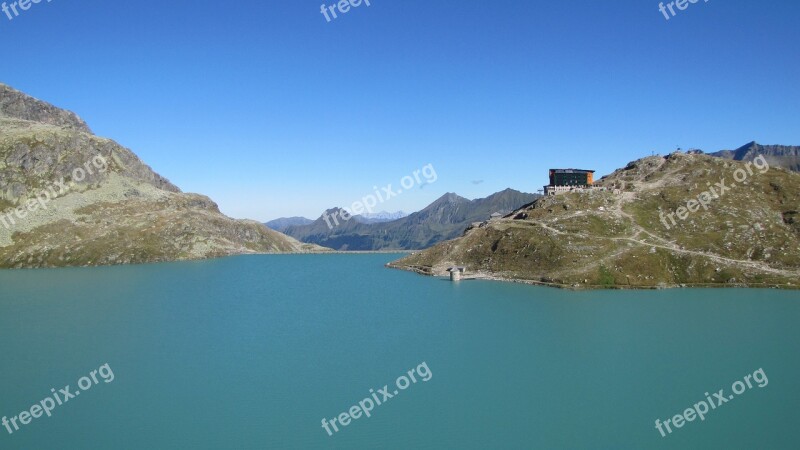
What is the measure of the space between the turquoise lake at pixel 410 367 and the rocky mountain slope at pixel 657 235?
10297 millimetres

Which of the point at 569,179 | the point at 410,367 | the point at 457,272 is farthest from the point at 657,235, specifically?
the point at 410,367

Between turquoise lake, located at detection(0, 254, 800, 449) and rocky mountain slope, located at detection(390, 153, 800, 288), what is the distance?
33.8 ft

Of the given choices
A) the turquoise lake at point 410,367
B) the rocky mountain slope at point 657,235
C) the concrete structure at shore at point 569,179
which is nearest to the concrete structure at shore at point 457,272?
the rocky mountain slope at point 657,235

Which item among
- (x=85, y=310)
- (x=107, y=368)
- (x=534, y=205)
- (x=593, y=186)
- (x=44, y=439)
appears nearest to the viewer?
(x=44, y=439)

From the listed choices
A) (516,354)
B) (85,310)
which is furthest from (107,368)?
(516,354)

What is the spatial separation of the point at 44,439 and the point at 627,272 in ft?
407

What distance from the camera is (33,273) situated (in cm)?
17938

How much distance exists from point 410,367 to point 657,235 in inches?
4226

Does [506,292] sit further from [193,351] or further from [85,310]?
[85,310]

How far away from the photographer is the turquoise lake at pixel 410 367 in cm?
4934

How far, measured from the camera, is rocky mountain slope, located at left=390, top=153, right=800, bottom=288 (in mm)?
129250

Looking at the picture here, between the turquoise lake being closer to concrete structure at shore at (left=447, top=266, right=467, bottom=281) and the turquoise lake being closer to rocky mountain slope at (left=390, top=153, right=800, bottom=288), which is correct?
rocky mountain slope at (left=390, top=153, right=800, bottom=288)

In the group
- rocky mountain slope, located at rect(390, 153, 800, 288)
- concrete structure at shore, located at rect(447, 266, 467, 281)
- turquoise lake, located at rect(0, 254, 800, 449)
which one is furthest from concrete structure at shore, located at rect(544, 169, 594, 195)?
turquoise lake, located at rect(0, 254, 800, 449)

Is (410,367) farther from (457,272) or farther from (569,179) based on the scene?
(569,179)
